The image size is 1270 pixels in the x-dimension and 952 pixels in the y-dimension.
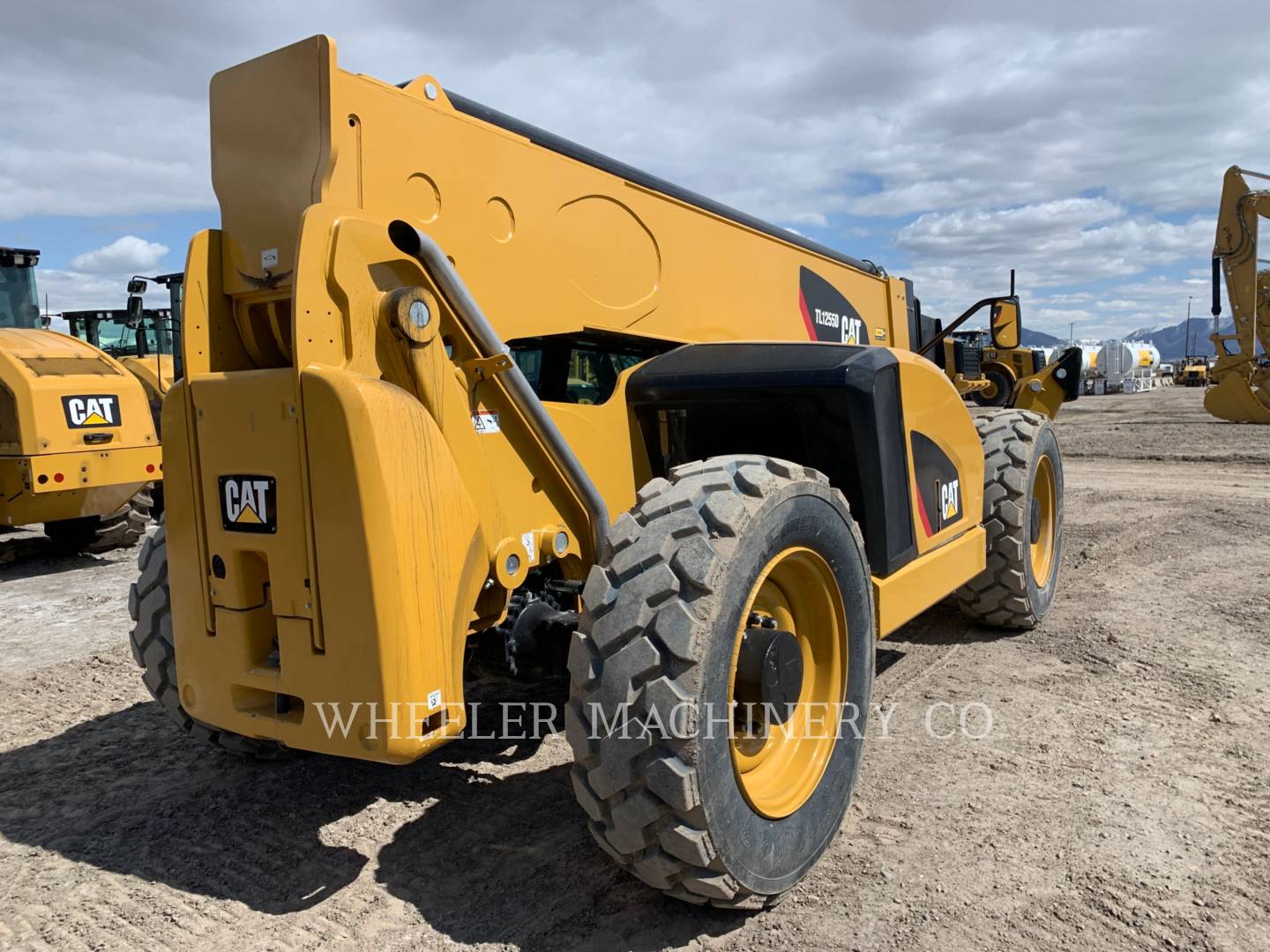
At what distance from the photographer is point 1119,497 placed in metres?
10.7

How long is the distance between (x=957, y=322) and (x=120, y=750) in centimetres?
531

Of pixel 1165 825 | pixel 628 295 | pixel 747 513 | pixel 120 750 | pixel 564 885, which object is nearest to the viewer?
pixel 747 513

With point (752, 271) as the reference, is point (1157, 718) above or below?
below

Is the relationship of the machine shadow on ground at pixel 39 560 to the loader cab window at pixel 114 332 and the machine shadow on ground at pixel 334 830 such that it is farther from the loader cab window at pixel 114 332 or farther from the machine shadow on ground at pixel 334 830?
the machine shadow on ground at pixel 334 830

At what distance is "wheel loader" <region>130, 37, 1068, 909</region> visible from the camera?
249 centimetres

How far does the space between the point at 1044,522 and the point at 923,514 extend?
2519 mm

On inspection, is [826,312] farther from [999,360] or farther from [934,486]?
[999,360]

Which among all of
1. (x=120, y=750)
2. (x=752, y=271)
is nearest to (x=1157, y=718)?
(x=752, y=271)

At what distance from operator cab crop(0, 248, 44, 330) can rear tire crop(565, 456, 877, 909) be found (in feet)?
32.8

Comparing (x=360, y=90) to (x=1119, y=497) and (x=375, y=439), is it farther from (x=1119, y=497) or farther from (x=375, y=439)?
(x=1119, y=497)

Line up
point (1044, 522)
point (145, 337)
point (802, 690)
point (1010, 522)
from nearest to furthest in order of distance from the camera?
point (802, 690)
point (1010, 522)
point (1044, 522)
point (145, 337)

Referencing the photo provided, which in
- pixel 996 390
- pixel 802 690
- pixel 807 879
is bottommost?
pixel 807 879

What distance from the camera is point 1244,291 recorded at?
17.7 metres

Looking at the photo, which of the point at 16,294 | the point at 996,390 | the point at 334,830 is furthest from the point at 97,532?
the point at 996,390
